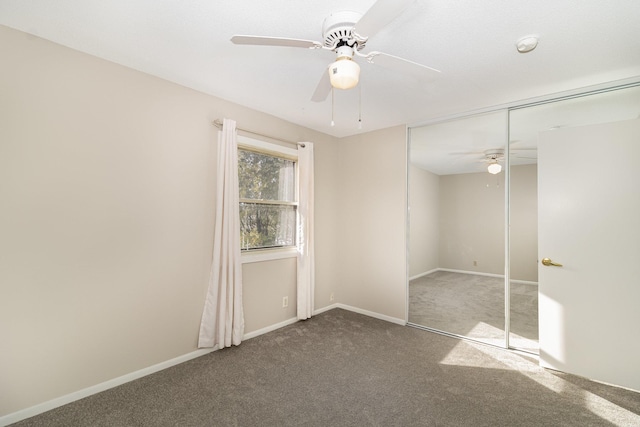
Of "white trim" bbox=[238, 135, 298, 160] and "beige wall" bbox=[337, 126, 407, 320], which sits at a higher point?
"white trim" bbox=[238, 135, 298, 160]

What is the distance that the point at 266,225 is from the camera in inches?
141

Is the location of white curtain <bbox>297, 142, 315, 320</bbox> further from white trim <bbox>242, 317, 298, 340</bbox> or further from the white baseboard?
the white baseboard

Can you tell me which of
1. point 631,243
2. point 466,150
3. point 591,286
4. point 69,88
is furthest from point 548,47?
point 69,88

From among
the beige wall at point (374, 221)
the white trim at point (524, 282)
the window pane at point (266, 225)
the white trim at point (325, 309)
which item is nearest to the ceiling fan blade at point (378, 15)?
the window pane at point (266, 225)

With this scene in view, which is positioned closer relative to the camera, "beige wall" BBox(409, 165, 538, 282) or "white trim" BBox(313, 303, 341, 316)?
"beige wall" BBox(409, 165, 538, 282)

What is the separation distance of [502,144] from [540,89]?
1.96 ft

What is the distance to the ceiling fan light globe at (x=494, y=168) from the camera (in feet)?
10.5

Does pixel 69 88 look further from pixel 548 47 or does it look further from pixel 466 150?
pixel 466 150

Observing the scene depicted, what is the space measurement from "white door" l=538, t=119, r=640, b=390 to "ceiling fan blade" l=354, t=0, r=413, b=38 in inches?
90.7

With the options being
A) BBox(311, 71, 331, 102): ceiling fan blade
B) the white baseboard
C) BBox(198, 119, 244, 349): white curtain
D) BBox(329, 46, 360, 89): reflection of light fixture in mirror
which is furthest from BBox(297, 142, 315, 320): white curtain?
BBox(329, 46, 360, 89): reflection of light fixture in mirror

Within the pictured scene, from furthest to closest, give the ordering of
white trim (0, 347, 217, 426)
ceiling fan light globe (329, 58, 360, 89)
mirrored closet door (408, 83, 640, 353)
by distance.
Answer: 1. mirrored closet door (408, 83, 640, 353)
2. white trim (0, 347, 217, 426)
3. ceiling fan light globe (329, 58, 360, 89)

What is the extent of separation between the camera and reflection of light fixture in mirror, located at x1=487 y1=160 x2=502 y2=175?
3.19 meters

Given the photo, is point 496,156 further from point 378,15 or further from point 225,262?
point 225,262

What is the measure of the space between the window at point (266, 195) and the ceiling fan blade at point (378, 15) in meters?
2.06
